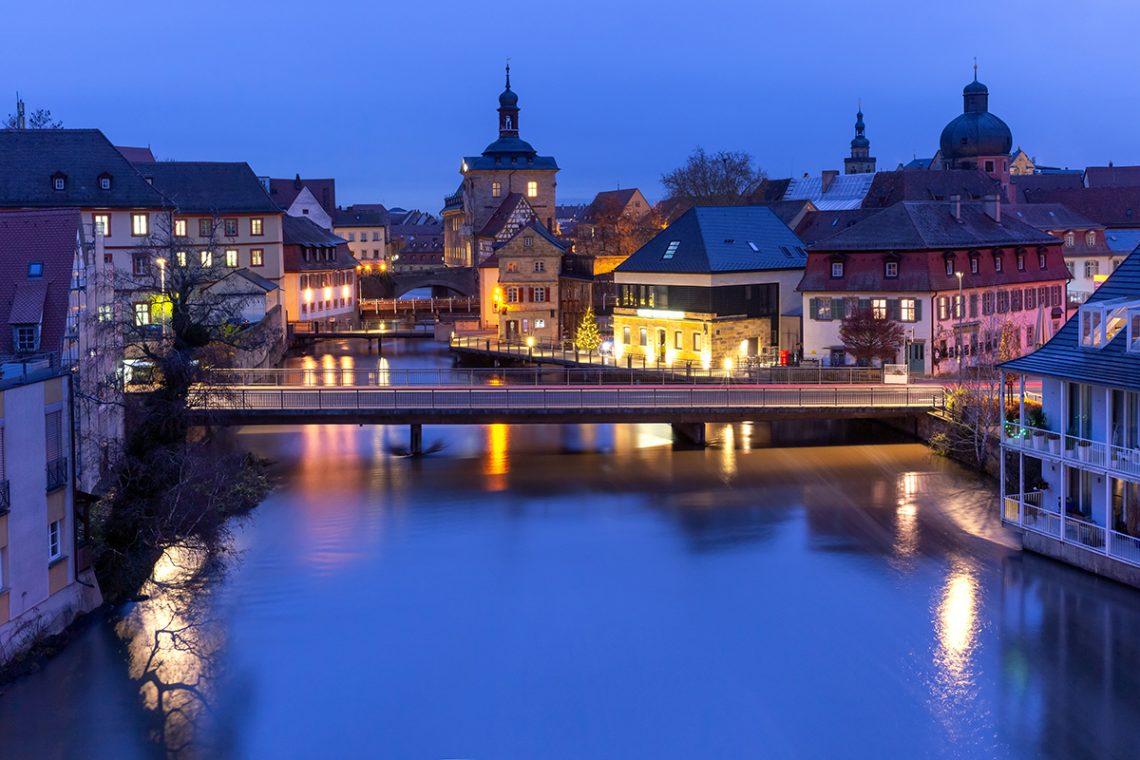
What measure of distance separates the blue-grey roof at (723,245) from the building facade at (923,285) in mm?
4124

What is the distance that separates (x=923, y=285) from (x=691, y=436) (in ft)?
41.5

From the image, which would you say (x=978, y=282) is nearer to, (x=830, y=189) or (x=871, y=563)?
(x=871, y=563)

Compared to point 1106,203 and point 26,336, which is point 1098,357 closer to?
point 26,336

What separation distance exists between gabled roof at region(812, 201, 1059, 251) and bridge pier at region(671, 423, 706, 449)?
478 inches

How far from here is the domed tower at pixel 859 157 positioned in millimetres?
126812

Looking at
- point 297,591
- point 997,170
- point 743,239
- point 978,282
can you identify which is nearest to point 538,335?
point 743,239

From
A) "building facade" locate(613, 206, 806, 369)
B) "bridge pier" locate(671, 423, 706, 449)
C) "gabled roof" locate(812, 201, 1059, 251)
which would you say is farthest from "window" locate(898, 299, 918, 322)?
"bridge pier" locate(671, 423, 706, 449)

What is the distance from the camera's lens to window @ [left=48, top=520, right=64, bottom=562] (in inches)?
963

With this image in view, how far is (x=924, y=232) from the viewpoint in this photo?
53.4 metres

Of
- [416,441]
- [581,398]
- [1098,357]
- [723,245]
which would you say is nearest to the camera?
[1098,357]

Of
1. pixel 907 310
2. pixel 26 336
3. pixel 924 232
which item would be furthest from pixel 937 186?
pixel 26 336

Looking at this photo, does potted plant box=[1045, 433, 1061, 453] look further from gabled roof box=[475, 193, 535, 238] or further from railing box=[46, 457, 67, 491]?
gabled roof box=[475, 193, 535, 238]

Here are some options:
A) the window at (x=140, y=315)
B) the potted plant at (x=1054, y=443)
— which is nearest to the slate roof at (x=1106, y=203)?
the window at (x=140, y=315)

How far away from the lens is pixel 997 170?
3740 inches
